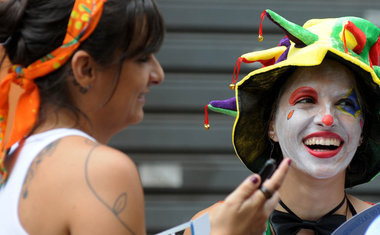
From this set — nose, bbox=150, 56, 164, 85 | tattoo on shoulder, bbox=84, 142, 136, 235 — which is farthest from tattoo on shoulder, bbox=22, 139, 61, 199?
nose, bbox=150, 56, 164, 85

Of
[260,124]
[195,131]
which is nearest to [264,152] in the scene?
[260,124]

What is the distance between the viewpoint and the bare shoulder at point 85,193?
1423 millimetres

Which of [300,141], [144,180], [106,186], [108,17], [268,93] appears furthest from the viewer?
[144,180]

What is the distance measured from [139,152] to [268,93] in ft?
7.00

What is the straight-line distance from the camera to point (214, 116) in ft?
15.3

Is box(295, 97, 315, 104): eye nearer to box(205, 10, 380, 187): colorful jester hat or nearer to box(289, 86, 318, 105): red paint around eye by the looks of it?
box(289, 86, 318, 105): red paint around eye

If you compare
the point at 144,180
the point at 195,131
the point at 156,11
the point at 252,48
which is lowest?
the point at 144,180

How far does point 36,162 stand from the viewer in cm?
151

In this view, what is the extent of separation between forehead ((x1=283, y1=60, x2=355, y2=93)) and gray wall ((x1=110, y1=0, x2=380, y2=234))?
6.86 feet

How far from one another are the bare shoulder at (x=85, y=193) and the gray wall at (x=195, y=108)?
310 centimetres

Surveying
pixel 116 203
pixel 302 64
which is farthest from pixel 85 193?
pixel 302 64

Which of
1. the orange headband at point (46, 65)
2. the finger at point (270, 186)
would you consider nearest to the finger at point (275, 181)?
the finger at point (270, 186)

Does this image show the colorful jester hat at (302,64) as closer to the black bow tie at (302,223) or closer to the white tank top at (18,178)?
the black bow tie at (302,223)

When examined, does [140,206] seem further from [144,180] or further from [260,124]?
[144,180]
